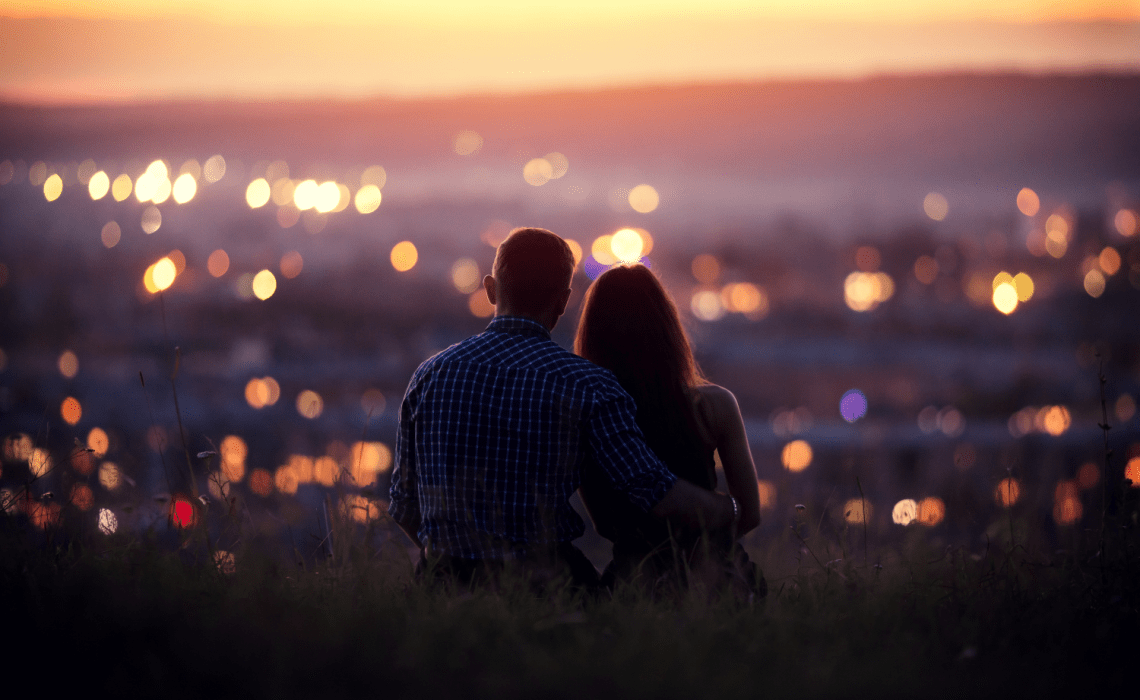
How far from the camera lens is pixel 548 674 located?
2.50 meters

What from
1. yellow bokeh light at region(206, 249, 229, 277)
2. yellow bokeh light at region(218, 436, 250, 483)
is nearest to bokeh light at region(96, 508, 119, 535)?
yellow bokeh light at region(218, 436, 250, 483)

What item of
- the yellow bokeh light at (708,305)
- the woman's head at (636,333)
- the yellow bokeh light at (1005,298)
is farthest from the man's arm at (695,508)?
the yellow bokeh light at (1005,298)

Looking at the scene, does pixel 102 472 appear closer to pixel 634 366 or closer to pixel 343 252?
pixel 634 366

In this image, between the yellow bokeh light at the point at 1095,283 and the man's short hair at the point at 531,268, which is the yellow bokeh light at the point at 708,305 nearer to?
the yellow bokeh light at the point at 1095,283

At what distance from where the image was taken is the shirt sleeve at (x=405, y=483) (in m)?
3.51

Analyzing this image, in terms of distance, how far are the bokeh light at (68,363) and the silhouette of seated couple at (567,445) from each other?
11586 centimetres

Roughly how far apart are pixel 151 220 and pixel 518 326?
150 metres

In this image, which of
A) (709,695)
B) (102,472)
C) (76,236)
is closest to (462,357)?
(709,695)

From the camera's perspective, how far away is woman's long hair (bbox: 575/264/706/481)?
134 inches

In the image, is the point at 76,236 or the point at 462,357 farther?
the point at 76,236

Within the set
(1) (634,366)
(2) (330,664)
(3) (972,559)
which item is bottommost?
(3) (972,559)

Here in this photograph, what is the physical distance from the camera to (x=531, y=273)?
11.0ft

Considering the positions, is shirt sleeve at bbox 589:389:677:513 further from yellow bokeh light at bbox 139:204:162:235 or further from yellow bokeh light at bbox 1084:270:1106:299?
yellow bokeh light at bbox 139:204:162:235

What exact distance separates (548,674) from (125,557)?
5.93ft
